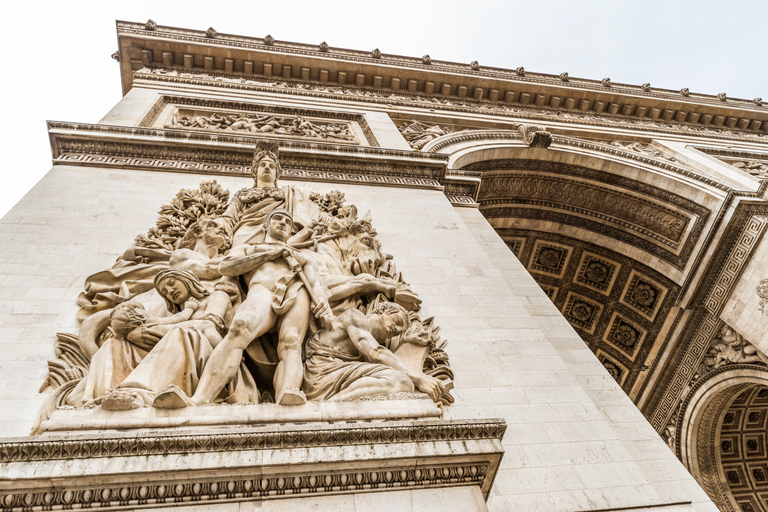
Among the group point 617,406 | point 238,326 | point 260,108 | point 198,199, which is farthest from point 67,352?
point 260,108

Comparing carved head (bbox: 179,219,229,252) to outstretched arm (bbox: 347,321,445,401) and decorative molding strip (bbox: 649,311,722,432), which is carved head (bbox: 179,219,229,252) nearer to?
outstretched arm (bbox: 347,321,445,401)

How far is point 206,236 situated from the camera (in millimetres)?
4863

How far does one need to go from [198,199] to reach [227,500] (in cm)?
408

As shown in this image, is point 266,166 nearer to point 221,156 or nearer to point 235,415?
point 221,156

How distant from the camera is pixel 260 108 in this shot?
10.0 meters

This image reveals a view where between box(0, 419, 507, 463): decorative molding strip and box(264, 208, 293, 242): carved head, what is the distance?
7.45 feet

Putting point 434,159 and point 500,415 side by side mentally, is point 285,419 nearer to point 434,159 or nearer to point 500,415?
point 500,415

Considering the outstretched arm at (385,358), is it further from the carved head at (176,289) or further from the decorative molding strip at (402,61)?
the decorative molding strip at (402,61)

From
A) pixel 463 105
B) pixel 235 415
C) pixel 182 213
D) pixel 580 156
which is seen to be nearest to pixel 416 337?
pixel 235 415

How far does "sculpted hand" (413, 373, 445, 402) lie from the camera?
10.9ft

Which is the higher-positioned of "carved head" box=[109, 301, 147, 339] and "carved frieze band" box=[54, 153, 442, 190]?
"carved head" box=[109, 301, 147, 339]

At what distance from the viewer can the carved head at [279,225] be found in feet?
15.1

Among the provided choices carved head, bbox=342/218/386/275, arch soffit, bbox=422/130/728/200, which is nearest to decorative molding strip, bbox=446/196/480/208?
arch soffit, bbox=422/130/728/200

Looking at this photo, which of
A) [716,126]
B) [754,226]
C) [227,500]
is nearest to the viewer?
[227,500]
